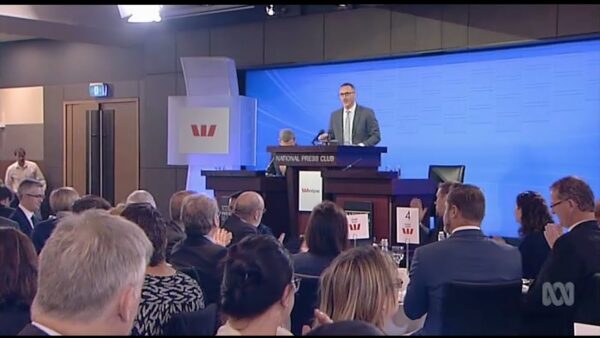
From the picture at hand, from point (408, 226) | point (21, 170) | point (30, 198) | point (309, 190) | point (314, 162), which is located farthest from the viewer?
point (21, 170)

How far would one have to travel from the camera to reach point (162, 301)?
2.81 meters

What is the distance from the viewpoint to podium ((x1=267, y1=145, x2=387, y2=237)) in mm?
5914

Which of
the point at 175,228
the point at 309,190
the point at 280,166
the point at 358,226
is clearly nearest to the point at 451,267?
the point at 358,226

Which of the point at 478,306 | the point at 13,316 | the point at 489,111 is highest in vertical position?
the point at 489,111

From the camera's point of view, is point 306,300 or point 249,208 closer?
point 306,300

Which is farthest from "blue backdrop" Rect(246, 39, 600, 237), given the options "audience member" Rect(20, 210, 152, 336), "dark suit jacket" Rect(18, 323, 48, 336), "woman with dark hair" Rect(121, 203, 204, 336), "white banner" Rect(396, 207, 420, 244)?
"dark suit jacket" Rect(18, 323, 48, 336)

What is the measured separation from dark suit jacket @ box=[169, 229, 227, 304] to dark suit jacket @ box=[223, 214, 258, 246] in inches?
27.5

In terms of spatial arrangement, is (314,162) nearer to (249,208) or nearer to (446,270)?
(249,208)

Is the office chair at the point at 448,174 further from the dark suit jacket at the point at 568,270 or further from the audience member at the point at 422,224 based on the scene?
the dark suit jacket at the point at 568,270

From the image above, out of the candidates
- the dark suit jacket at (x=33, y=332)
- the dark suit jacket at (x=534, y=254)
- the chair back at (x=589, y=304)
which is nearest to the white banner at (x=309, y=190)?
the dark suit jacket at (x=534, y=254)

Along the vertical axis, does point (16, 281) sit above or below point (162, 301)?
above

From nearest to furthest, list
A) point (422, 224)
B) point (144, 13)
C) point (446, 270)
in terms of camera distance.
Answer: point (446, 270), point (422, 224), point (144, 13)

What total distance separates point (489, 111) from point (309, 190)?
2.85 m

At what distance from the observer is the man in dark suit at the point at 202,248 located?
364 cm
